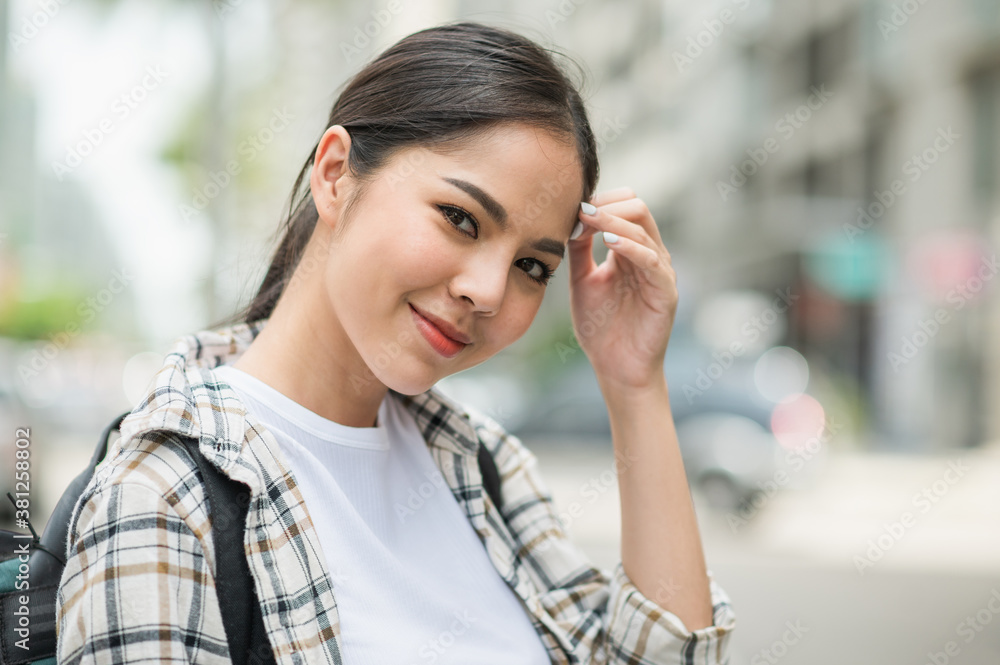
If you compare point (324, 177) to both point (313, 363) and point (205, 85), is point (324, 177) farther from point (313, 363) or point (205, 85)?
point (205, 85)

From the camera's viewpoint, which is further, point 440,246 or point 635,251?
point 635,251

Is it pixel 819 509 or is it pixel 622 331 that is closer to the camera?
pixel 622 331

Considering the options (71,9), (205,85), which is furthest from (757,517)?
(71,9)

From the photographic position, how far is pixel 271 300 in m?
1.69

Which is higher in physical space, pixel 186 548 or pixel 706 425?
pixel 706 425

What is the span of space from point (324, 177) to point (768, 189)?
21.6 meters
